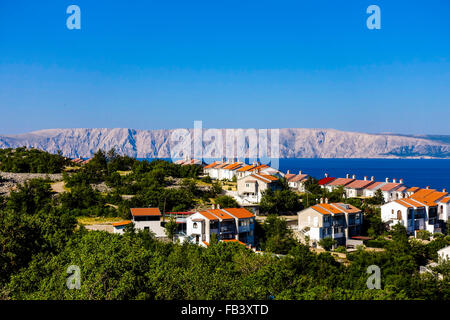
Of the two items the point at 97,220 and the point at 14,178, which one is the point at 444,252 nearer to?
the point at 97,220

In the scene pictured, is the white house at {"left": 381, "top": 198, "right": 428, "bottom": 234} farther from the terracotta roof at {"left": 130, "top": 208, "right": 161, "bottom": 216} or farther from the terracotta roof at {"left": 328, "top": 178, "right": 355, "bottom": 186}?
the terracotta roof at {"left": 130, "top": 208, "right": 161, "bottom": 216}

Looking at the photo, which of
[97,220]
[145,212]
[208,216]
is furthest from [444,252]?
[97,220]

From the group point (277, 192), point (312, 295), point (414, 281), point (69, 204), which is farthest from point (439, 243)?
point (69, 204)

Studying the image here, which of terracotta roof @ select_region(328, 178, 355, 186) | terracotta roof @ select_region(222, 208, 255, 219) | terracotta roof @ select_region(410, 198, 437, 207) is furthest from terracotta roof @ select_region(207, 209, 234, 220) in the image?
terracotta roof @ select_region(328, 178, 355, 186)

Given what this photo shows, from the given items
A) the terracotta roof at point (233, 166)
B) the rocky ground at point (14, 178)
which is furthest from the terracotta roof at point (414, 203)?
the rocky ground at point (14, 178)

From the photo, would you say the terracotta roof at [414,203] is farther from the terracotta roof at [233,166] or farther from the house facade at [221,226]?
the terracotta roof at [233,166]

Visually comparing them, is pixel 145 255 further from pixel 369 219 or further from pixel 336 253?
pixel 369 219
